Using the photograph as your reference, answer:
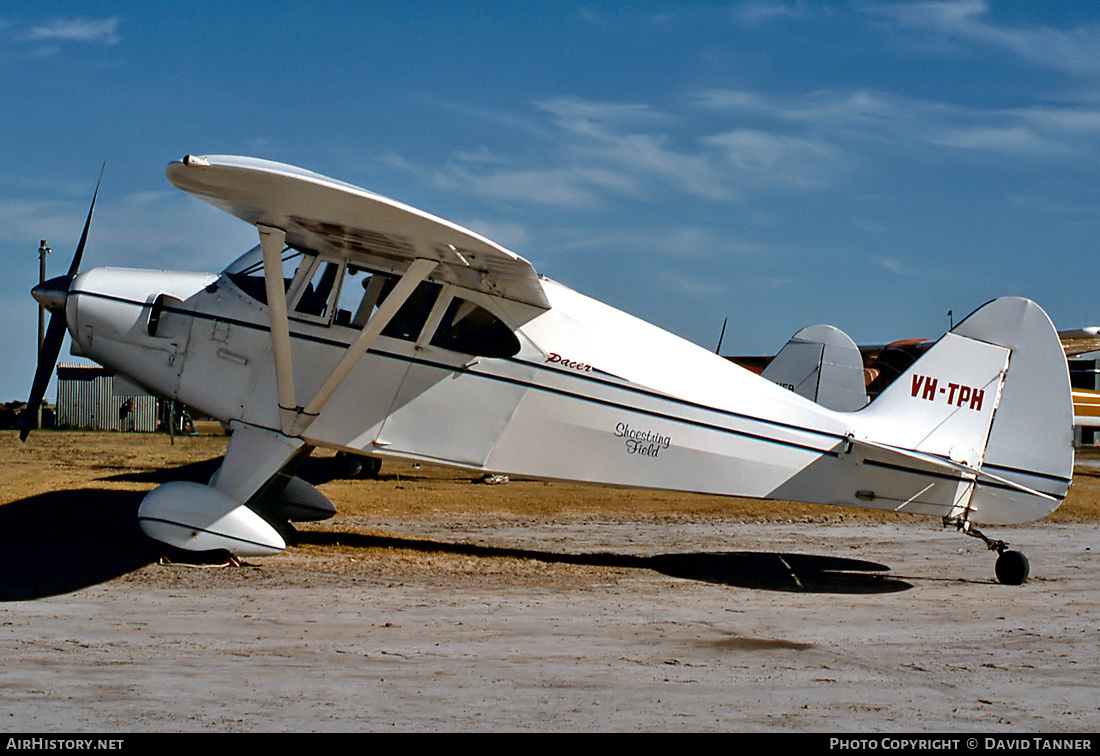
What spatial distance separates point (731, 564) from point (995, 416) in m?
2.96

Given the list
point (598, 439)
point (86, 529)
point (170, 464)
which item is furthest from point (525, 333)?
point (170, 464)

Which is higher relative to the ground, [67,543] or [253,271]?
[253,271]

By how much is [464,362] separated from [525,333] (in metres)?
0.61

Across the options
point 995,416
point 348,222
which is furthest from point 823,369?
point 348,222

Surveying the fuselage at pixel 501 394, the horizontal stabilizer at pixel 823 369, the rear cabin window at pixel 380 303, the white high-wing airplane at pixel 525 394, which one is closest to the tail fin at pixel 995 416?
the white high-wing airplane at pixel 525 394

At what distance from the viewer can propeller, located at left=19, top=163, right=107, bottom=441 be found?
352 inches

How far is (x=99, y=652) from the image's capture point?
5180mm

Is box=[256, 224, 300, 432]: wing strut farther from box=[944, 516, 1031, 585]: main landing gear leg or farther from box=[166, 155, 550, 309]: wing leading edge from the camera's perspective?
box=[944, 516, 1031, 585]: main landing gear leg

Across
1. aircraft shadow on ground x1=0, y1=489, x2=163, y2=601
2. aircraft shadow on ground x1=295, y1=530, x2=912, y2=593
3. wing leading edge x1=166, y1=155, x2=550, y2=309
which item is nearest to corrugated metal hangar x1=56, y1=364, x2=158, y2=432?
aircraft shadow on ground x1=0, y1=489, x2=163, y2=601

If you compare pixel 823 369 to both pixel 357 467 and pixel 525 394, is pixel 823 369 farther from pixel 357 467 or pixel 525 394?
pixel 357 467

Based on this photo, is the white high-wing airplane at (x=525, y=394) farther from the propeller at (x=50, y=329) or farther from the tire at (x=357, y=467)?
the tire at (x=357, y=467)

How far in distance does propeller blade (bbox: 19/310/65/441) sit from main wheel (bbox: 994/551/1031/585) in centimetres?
933

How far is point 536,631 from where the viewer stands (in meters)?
6.18

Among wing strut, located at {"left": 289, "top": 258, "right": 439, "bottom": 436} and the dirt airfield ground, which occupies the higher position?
wing strut, located at {"left": 289, "top": 258, "right": 439, "bottom": 436}
